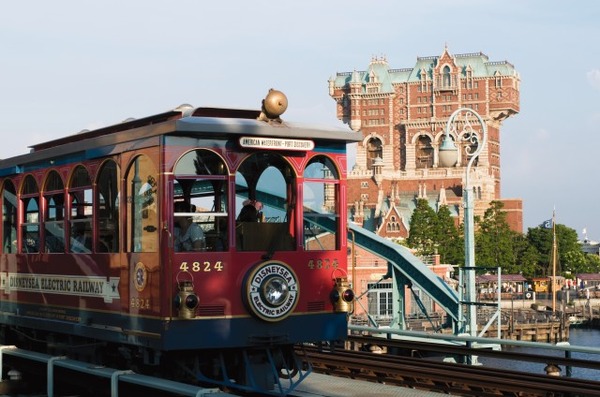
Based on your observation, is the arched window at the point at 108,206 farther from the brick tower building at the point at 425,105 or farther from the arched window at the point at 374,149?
the arched window at the point at 374,149

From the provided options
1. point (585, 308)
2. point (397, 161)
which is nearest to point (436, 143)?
point (397, 161)

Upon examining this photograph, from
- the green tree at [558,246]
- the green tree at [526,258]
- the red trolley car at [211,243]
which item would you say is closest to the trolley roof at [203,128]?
the red trolley car at [211,243]

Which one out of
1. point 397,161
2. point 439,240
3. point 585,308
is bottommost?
point 585,308

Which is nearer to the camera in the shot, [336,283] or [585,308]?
[336,283]

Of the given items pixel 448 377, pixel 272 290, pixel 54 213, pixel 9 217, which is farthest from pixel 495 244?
pixel 272 290

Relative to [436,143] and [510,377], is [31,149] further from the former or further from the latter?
[436,143]

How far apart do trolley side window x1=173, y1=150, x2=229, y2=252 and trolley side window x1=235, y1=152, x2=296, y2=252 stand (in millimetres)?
208

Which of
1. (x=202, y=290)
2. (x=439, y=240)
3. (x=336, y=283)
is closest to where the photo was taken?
(x=202, y=290)

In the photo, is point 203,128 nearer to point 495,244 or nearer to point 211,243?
point 211,243

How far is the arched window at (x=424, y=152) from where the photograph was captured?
19212 cm

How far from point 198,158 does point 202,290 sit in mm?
1528

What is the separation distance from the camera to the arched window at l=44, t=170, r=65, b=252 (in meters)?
15.6

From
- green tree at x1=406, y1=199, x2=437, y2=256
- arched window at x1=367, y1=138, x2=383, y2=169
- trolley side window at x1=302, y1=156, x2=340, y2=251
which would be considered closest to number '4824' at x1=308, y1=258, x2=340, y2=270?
trolley side window at x1=302, y1=156, x2=340, y2=251

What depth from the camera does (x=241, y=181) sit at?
44.5 ft
